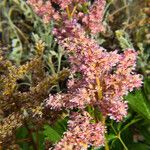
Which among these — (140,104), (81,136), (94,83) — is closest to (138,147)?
(140,104)

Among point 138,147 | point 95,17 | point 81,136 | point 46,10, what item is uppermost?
point 46,10

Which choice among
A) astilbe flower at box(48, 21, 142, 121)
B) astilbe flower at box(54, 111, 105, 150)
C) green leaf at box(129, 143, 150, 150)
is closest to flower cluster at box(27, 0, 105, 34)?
astilbe flower at box(48, 21, 142, 121)

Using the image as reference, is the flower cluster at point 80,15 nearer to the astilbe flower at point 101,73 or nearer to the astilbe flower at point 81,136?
the astilbe flower at point 101,73

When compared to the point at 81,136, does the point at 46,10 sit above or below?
above

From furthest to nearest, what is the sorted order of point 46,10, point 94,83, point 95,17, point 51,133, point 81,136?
point 51,133 < point 46,10 < point 95,17 < point 94,83 < point 81,136

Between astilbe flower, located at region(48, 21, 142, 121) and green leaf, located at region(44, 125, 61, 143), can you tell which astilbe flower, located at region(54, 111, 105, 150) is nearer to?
astilbe flower, located at region(48, 21, 142, 121)

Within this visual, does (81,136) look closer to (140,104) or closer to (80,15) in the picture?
(80,15)
